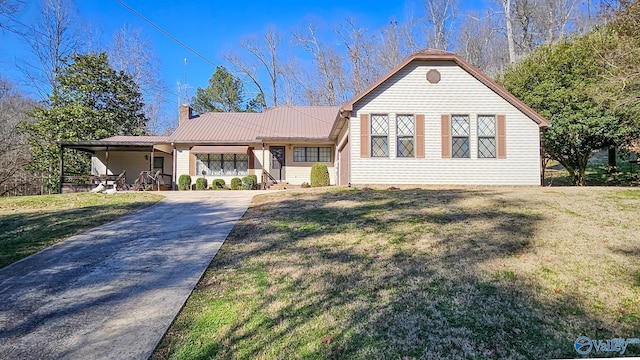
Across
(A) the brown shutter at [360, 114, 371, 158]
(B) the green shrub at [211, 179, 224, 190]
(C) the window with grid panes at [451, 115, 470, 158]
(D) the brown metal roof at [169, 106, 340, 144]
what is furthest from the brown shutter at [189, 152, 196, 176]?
(C) the window with grid panes at [451, 115, 470, 158]

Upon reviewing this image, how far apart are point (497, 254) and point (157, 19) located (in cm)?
1180

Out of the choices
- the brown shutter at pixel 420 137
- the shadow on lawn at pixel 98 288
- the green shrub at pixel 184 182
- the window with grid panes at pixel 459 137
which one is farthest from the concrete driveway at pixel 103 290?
the green shrub at pixel 184 182

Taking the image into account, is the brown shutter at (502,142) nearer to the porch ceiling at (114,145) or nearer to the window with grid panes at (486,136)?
the window with grid panes at (486,136)

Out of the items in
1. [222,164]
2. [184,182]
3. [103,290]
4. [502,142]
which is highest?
[502,142]

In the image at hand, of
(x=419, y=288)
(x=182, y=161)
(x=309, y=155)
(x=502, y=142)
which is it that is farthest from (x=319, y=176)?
(x=419, y=288)

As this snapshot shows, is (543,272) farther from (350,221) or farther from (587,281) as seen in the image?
(350,221)

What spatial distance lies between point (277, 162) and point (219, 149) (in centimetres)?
302

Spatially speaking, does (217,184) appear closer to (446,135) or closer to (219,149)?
(219,149)

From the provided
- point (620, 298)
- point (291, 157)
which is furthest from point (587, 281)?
point (291, 157)

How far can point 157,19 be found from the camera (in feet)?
36.7

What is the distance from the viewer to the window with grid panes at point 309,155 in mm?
18234

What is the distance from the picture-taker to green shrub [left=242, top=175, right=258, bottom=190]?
1728 centimetres

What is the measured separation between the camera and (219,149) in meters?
17.7

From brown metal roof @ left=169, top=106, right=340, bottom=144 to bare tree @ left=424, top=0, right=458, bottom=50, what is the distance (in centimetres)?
1219
